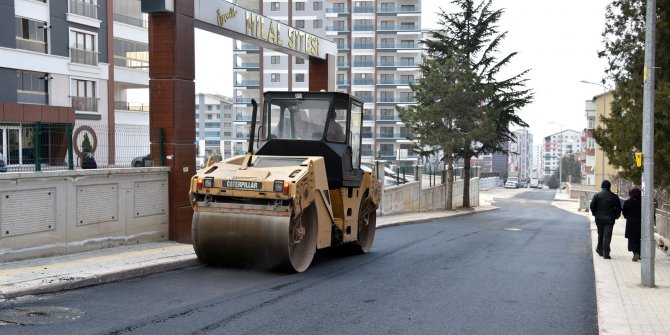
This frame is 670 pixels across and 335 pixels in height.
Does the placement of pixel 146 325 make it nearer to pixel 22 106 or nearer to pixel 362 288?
pixel 362 288

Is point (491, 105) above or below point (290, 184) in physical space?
above

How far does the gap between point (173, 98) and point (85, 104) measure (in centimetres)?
2658

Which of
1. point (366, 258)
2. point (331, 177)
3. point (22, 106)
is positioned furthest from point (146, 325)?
point (22, 106)

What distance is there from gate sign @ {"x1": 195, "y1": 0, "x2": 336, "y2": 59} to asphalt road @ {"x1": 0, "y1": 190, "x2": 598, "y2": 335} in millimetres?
6324

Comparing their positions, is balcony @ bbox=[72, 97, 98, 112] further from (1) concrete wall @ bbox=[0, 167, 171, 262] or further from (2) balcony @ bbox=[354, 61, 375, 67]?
(2) balcony @ bbox=[354, 61, 375, 67]

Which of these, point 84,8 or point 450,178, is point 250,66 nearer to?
point 84,8

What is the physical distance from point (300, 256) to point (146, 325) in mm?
4267

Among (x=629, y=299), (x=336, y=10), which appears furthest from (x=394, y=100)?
(x=629, y=299)

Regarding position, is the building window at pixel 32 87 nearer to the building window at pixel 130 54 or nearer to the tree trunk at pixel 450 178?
the building window at pixel 130 54

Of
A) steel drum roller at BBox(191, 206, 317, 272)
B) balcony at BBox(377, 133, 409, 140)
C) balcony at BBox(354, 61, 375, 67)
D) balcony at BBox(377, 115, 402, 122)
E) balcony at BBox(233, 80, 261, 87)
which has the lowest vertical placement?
steel drum roller at BBox(191, 206, 317, 272)

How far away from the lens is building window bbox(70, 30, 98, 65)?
37.3 metres

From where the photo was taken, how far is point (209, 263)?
1121 centimetres

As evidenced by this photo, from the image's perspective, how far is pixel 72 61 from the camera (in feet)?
122

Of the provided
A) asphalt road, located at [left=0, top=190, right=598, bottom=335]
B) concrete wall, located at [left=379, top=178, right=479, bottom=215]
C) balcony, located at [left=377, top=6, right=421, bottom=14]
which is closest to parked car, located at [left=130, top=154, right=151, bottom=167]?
asphalt road, located at [left=0, top=190, right=598, bottom=335]
